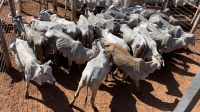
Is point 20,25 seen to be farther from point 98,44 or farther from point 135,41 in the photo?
point 135,41

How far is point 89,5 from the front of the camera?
11242mm

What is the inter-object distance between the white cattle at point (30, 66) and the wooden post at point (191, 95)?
13.3ft

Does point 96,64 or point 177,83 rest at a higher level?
point 96,64

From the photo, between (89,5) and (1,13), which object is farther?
(89,5)

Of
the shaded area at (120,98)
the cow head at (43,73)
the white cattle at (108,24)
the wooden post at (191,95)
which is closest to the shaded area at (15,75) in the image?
the cow head at (43,73)

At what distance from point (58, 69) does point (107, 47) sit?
186 centimetres

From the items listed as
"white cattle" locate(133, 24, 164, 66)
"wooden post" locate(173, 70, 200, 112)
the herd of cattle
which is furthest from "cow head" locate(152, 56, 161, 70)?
"wooden post" locate(173, 70, 200, 112)

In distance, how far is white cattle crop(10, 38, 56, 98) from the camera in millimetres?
5816

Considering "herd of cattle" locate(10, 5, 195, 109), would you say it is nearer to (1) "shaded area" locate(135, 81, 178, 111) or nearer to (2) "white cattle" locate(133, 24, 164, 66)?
(2) "white cattle" locate(133, 24, 164, 66)

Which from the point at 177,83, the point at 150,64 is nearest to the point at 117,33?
the point at 150,64

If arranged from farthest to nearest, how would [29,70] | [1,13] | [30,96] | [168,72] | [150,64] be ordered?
[1,13] → [168,72] → [150,64] → [30,96] → [29,70]

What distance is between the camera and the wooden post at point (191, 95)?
→ 7.41 ft

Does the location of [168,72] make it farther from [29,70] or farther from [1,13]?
[1,13]

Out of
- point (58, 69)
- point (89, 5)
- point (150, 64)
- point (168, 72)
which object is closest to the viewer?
point (150, 64)
